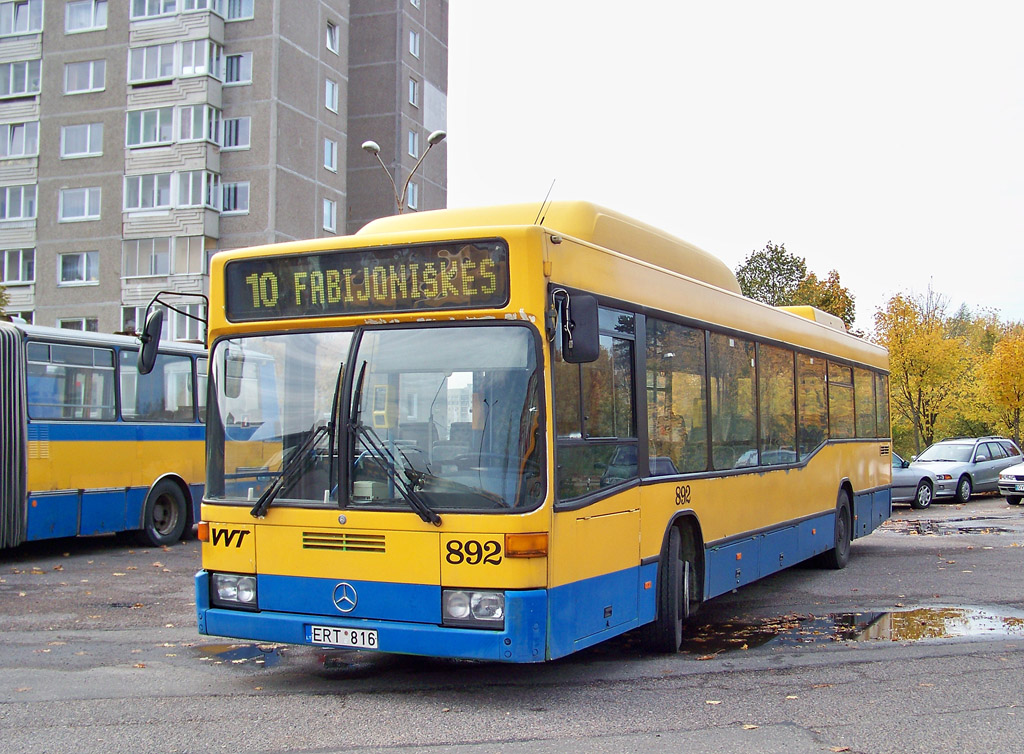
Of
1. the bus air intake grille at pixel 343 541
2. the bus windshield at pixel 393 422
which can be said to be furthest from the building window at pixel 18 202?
the bus air intake grille at pixel 343 541

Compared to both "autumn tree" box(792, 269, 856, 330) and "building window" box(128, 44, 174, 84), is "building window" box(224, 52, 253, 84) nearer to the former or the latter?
"building window" box(128, 44, 174, 84)

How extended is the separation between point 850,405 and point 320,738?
33.8ft

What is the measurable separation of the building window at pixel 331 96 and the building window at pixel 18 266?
1436cm

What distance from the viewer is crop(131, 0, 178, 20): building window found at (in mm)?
45438

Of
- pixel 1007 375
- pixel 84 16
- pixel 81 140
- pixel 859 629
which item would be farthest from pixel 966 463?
pixel 84 16

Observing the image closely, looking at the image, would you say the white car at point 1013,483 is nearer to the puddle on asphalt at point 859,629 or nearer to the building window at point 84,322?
the puddle on asphalt at point 859,629

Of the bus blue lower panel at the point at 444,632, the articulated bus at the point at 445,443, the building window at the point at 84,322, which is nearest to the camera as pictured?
the bus blue lower panel at the point at 444,632

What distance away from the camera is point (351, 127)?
55.9 meters

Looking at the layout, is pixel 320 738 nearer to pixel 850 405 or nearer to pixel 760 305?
pixel 760 305

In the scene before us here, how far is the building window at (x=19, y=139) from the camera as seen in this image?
47312 mm

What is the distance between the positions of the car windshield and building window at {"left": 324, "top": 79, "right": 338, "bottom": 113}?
102 feet

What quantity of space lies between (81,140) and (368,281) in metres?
44.5

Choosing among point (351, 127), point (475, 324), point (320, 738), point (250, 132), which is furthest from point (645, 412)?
point (351, 127)

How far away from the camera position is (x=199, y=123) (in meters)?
44.5
